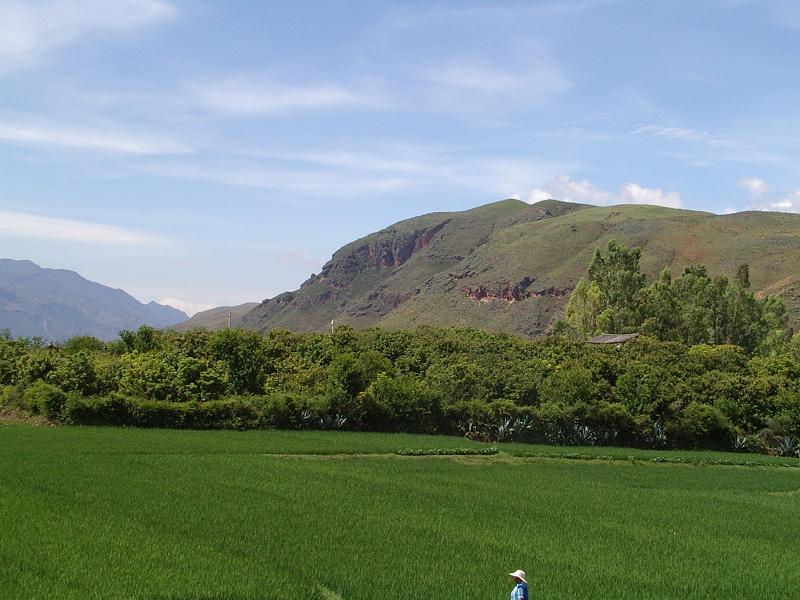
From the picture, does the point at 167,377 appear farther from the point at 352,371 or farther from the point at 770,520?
the point at 770,520

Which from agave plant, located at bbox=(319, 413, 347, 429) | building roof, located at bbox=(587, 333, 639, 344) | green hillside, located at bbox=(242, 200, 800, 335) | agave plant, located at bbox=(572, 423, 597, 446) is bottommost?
agave plant, located at bbox=(572, 423, 597, 446)

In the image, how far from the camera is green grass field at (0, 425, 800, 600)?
12.9 m

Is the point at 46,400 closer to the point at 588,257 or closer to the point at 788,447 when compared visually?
the point at 788,447

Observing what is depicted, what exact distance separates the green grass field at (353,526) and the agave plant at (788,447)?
1154cm

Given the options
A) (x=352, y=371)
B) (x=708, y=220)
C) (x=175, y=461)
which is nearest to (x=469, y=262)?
(x=708, y=220)

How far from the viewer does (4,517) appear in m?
A: 15.2

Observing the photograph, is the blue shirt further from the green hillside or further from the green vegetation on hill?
the green hillside

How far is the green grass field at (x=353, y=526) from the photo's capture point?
1288cm

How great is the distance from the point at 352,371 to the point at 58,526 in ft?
82.6

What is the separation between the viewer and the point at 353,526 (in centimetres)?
1722

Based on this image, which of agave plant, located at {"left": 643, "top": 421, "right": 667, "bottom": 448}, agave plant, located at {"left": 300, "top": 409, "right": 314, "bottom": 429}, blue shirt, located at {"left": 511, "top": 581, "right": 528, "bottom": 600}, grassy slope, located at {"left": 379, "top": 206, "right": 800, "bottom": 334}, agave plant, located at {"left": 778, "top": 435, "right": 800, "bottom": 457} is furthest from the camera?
grassy slope, located at {"left": 379, "top": 206, "right": 800, "bottom": 334}

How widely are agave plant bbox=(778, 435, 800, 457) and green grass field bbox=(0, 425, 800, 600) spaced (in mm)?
11544

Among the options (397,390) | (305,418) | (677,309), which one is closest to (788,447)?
(397,390)

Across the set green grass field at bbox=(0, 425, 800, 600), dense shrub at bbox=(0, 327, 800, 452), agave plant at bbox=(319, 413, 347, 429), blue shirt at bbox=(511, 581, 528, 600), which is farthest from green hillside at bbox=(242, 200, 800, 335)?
blue shirt at bbox=(511, 581, 528, 600)
